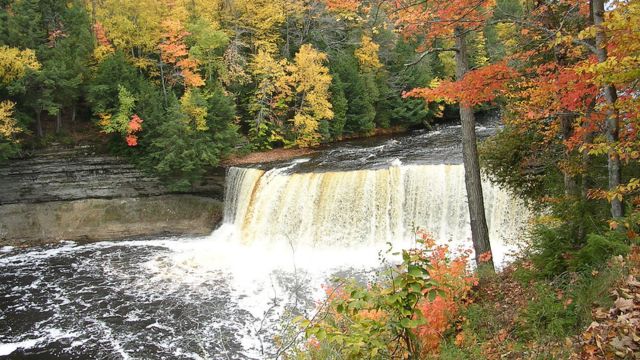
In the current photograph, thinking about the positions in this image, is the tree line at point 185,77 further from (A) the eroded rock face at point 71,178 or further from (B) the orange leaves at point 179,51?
(A) the eroded rock face at point 71,178

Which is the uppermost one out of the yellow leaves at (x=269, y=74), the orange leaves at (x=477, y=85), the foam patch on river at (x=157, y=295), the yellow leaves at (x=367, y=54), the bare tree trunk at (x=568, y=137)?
the yellow leaves at (x=367, y=54)

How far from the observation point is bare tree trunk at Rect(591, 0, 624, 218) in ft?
17.5

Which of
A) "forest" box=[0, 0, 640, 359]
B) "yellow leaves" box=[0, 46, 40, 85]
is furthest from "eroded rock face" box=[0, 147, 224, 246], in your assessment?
"yellow leaves" box=[0, 46, 40, 85]

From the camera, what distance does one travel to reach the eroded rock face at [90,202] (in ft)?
60.1

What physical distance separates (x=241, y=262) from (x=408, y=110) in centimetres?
1820

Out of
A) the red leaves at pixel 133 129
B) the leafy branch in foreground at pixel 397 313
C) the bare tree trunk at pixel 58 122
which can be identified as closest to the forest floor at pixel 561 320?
the leafy branch in foreground at pixel 397 313

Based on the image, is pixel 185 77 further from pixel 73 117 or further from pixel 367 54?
pixel 367 54

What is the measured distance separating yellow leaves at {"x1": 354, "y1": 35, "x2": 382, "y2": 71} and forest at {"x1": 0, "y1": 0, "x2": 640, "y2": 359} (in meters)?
0.13

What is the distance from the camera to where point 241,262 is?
1536 cm

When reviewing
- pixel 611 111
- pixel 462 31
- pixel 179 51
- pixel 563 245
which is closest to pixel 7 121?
pixel 179 51

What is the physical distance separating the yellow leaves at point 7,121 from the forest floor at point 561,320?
59.8ft

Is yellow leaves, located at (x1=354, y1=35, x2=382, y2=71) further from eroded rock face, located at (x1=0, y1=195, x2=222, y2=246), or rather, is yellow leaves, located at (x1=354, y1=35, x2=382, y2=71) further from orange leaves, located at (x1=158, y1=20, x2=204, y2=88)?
eroded rock face, located at (x1=0, y1=195, x2=222, y2=246)

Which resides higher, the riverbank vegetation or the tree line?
the tree line

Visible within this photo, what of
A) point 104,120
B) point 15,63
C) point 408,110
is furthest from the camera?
point 408,110
